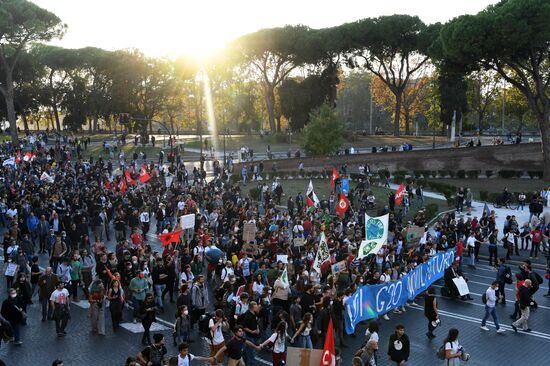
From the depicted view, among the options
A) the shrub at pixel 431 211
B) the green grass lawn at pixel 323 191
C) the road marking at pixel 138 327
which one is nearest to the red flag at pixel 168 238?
the road marking at pixel 138 327

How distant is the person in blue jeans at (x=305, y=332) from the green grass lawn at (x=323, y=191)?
62.1 feet

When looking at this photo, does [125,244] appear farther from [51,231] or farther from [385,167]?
[385,167]

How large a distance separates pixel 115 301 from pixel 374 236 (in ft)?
22.9

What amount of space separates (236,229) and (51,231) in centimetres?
619

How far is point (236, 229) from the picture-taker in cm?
2002

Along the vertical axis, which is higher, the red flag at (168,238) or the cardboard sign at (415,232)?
the red flag at (168,238)

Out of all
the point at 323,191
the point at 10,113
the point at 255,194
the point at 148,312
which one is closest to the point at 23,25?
the point at 10,113

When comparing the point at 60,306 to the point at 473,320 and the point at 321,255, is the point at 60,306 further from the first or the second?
the point at 473,320

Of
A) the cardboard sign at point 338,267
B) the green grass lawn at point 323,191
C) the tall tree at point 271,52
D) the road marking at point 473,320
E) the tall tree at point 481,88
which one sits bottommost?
the road marking at point 473,320

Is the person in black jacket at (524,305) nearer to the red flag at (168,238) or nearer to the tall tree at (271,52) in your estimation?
the red flag at (168,238)

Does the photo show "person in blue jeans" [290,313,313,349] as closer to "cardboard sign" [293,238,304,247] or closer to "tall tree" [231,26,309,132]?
"cardboard sign" [293,238,304,247]

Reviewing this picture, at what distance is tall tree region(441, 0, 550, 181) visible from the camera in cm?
3800

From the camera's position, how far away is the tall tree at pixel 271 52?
66438mm

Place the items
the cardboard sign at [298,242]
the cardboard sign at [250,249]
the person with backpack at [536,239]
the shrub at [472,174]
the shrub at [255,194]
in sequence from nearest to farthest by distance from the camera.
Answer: the cardboard sign at [250,249], the cardboard sign at [298,242], the person with backpack at [536,239], the shrub at [255,194], the shrub at [472,174]
